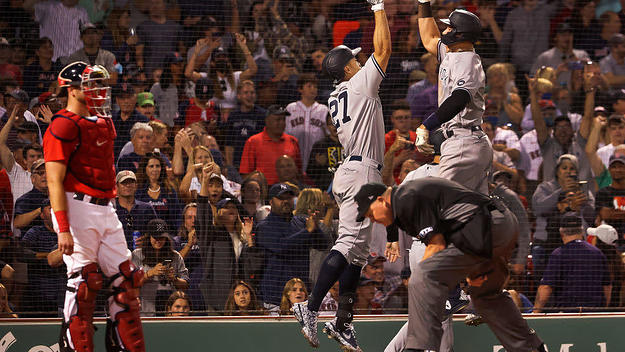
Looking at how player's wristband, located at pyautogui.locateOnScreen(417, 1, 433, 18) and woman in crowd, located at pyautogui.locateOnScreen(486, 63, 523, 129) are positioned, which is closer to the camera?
player's wristband, located at pyautogui.locateOnScreen(417, 1, 433, 18)

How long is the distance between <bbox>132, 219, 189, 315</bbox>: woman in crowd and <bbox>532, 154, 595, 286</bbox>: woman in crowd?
359 centimetres

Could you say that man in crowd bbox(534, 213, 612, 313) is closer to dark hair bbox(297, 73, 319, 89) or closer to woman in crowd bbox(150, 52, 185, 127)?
dark hair bbox(297, 73, 319, 89)

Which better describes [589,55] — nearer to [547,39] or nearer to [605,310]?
[547,39]

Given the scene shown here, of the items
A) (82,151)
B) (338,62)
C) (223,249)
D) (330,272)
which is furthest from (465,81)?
(223,249)

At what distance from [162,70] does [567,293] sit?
5430 mm

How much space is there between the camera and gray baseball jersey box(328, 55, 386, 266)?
6988 millimetres

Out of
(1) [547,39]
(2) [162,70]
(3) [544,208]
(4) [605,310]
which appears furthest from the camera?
(1) [547,39]

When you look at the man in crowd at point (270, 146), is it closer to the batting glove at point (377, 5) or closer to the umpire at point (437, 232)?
the batting glove at point (377, 5)

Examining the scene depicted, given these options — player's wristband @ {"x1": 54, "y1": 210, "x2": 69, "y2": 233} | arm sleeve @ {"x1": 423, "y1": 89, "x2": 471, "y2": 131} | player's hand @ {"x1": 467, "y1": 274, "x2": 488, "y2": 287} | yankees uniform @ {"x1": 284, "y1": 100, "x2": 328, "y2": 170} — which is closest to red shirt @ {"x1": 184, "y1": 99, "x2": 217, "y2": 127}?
yankees uniform @ {"x1": 284, "y1": 100, "x2": 328, "y2": 170}

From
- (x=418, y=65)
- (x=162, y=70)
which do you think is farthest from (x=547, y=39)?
(x=162, y=70)

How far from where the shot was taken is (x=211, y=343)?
25.7ft

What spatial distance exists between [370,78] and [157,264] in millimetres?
2804

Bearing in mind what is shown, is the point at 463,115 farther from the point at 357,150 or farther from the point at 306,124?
the point at 306,124

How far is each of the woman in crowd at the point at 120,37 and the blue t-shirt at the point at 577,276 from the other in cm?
557
